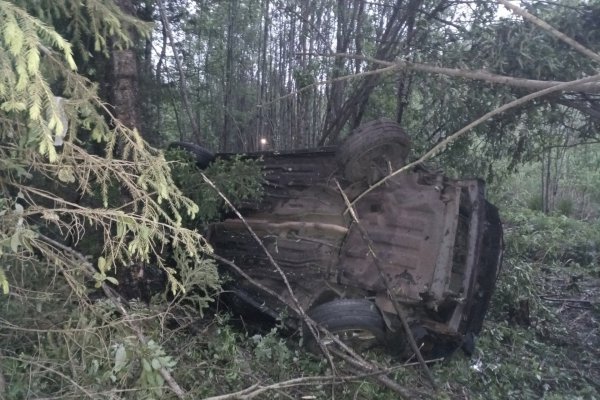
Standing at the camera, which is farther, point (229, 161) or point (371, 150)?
point (229, 161)

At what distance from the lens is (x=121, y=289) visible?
14.0 feet

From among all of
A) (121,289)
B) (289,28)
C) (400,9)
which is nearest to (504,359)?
(121,289)

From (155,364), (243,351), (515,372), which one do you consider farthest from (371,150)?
(155,364)

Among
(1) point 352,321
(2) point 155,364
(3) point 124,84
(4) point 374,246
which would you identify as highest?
(3) point 124,84

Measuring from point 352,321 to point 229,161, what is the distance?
2195 millimetres

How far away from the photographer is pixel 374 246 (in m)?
4.61

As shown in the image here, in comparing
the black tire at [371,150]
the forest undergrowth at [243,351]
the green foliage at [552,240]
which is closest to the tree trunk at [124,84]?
the forest undergrowth at [243,351]

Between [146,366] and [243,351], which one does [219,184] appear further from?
[146,366]

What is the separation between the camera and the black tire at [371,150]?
15.4ft

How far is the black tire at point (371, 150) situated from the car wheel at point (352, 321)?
3.85 ft

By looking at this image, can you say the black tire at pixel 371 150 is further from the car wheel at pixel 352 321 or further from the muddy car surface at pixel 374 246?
the car wheel at pixel 352 321

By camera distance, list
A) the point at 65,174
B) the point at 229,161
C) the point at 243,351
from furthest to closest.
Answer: the point at 229,161, the point at 243,351, the point at 65,174

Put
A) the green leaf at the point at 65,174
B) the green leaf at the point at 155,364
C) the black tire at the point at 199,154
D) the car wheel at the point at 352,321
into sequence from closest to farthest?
the green leaf at the point at 65,174 → the green leaf at the point at 155,364 → the car wheel at the point at 352,321 → the black tire at the point at 199,154

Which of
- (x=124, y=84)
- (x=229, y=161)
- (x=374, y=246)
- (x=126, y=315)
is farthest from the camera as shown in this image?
(x=229, y=161)
